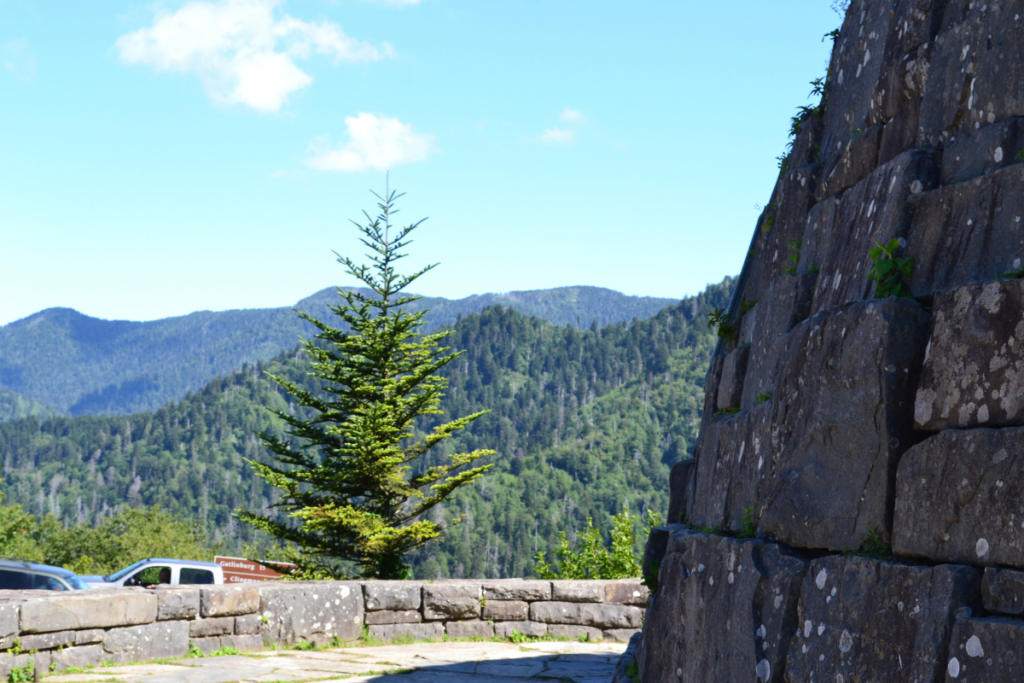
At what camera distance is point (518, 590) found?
31.0 feet

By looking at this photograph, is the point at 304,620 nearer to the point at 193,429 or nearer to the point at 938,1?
the point at 938,1

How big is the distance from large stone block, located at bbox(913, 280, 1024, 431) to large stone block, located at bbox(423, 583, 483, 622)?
6919 millimetres

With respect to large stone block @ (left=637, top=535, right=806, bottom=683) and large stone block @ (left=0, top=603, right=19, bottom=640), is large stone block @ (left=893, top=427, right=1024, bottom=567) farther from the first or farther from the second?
large stone block @ (left=0, top=603, right=19, bottom=640)

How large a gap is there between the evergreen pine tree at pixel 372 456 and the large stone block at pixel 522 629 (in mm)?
6079

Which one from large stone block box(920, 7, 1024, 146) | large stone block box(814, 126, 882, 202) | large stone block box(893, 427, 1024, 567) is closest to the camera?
large stone block box(893, 427, 1024, 567)

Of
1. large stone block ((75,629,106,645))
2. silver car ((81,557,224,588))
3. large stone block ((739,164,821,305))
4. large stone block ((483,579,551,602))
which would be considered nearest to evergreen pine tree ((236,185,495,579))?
silver car ((81,557,224,588))

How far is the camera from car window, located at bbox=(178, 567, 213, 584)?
55.2 feet

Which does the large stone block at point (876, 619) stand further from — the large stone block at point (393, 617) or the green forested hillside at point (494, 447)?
the green forested hillside at point (494, 447)

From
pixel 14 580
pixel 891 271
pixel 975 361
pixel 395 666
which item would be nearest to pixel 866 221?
pixel 891 271

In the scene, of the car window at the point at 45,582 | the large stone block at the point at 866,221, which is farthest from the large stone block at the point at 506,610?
the car window at the point at 45,582

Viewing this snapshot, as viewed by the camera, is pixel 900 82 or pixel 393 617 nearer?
pixel 900 82

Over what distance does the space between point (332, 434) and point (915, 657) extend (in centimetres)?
1475

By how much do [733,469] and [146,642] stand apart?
218 inches

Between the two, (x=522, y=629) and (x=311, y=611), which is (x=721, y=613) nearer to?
(x=311, y=611)
